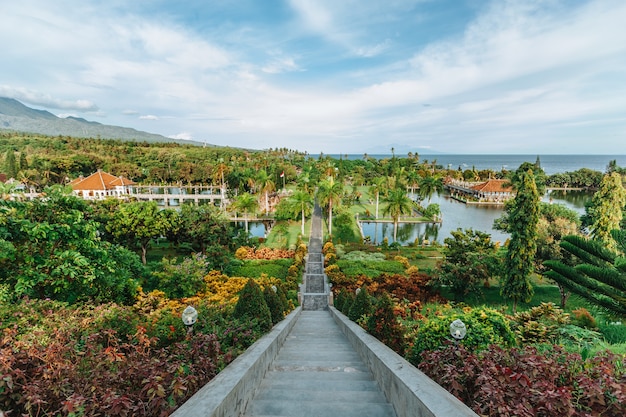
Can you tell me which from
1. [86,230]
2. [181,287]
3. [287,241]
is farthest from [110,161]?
[86,230]

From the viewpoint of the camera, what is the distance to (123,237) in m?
19.0

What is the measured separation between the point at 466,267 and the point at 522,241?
2.63 m

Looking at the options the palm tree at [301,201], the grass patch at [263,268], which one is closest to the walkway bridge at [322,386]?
the grass patch at [263,268]

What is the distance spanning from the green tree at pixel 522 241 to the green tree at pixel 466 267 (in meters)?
1.23

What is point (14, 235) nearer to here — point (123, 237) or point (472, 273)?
point (123, 237)

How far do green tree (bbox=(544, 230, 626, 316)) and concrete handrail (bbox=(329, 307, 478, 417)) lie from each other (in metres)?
5.55

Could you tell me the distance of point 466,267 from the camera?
583 inches

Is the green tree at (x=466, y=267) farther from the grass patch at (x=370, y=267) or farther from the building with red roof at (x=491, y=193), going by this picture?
the building with red roof at (x=491, y=193)

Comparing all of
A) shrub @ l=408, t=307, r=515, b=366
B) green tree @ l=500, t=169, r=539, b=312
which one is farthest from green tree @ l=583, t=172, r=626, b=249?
shrub @ l=408, t=307, r=515, b=366

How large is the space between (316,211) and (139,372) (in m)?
40.7

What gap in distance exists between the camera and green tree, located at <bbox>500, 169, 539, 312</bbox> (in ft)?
42.2

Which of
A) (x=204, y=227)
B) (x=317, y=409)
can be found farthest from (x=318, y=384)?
(x=204, y=227)

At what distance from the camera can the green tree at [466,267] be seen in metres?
14.6

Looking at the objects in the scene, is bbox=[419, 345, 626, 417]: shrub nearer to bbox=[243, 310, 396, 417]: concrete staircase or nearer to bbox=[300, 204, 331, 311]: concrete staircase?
bbox=[243, 310, 396, 417]: concrete staircase
